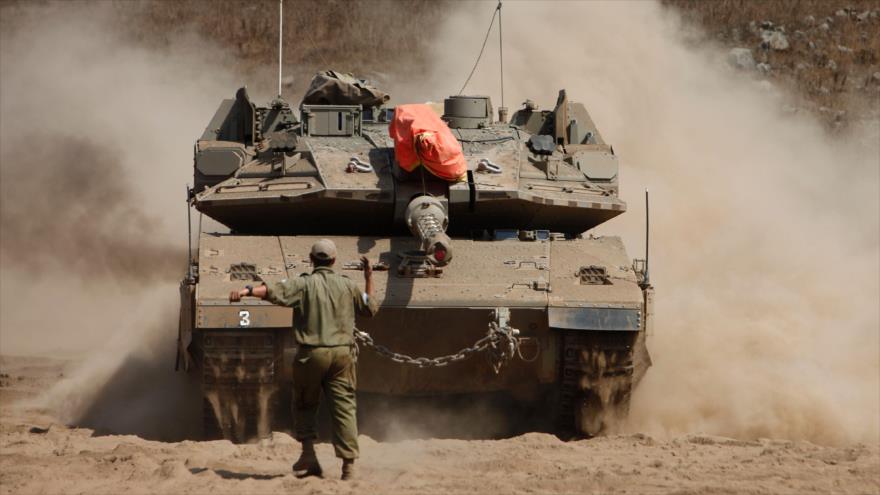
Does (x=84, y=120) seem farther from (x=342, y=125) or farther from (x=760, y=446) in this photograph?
(x=760, y=446)

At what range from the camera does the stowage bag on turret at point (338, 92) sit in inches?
682

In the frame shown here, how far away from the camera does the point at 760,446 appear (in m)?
13.4

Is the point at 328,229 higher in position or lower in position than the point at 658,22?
lower

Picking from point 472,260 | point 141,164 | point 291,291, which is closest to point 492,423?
point 472,260

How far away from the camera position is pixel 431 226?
14.0m

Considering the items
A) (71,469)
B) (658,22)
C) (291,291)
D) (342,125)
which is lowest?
(71,469)

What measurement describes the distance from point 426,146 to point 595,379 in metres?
2.31

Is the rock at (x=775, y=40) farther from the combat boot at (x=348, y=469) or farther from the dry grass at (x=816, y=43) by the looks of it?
the combat boot at (x=348, y=469)

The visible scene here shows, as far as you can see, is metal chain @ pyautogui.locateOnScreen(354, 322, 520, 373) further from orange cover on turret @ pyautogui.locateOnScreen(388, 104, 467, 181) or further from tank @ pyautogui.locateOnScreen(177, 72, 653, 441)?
orange cover on turret @ pyautogui.locateOnScreen(388, 104, 467, 181)

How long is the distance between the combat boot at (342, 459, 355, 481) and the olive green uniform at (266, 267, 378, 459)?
5 cm

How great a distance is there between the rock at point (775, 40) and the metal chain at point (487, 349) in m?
18.9

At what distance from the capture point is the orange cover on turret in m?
14.7

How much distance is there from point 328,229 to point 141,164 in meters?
9.46

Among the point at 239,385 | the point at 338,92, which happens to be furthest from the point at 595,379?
the point at 338,92
